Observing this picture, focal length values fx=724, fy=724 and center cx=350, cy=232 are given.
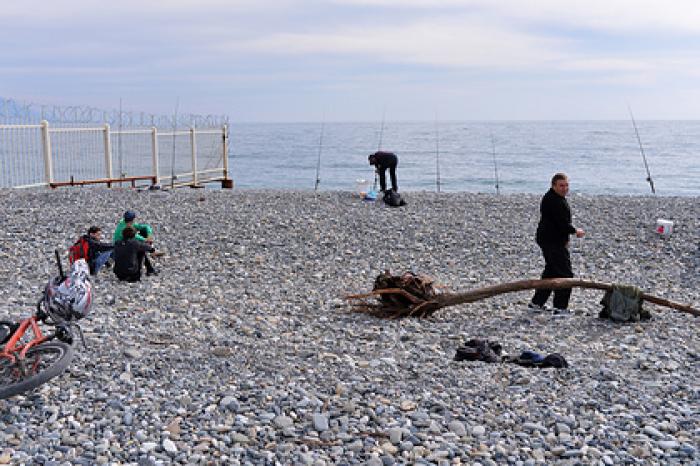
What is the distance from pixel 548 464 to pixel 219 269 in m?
7.07

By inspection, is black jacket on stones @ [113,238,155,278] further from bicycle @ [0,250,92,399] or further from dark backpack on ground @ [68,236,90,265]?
bicycle @ [0,250,92,399]

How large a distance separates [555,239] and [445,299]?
148 centimetres

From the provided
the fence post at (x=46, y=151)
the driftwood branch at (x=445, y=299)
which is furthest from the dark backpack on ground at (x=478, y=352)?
the fence post at (x=46, y=151)

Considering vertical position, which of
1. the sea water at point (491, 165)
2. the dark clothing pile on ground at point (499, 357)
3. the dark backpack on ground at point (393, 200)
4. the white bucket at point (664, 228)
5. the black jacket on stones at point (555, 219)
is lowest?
the sea water at point (491, 165)

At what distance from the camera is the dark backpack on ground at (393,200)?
54.2 feet

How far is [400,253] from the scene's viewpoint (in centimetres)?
1224

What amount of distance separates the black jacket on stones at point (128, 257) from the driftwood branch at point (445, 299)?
9.64 feet

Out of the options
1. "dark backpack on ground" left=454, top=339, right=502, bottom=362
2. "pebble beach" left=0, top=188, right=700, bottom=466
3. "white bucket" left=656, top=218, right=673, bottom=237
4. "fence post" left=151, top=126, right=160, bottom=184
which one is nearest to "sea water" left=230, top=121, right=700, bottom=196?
"fence post" left=151, top=126, right=160, bottom=184

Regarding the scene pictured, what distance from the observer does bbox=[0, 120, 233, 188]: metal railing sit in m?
20.2

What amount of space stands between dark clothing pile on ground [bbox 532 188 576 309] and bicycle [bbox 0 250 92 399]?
16.8ft

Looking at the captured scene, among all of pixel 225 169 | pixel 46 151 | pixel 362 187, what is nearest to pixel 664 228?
pixel 362 187

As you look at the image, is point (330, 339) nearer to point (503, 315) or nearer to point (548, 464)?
point (503, 315)

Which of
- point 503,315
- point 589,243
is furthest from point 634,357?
point 589,243

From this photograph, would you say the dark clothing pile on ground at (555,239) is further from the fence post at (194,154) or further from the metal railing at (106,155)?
the fence post at (194,154)
